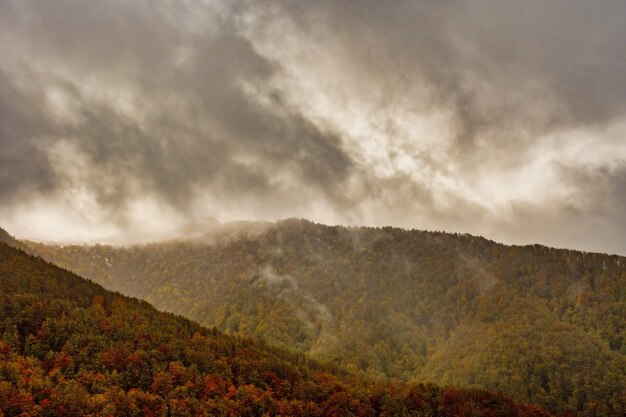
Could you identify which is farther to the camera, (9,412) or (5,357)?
(5,357)

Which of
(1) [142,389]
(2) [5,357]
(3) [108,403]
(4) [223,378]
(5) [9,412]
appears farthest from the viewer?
(4) [223,378]

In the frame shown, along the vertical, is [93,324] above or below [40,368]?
above

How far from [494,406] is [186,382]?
124 m

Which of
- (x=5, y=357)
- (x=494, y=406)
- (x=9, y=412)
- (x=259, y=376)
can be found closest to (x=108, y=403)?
(x=9, y=412)

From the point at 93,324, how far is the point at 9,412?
71.0m

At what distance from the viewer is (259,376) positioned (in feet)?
653

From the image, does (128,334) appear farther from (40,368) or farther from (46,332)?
(40,368)

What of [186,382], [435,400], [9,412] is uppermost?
[435,400]

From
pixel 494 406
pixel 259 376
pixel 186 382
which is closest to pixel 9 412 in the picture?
pixel 186 382

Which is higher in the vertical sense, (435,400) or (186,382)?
(435,400)

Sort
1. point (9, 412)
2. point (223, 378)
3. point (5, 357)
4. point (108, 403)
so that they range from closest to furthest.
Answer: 1. point (9, 412)
2. point (108, 403)
3. point (5, 357)
4. point (223, 378)

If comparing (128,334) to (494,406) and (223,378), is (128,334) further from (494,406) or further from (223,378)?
(494,406)

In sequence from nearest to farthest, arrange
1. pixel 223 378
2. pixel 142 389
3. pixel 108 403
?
pixel 108 403, pixel 142 389, pixel 223 378

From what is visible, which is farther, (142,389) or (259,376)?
(259,376)
